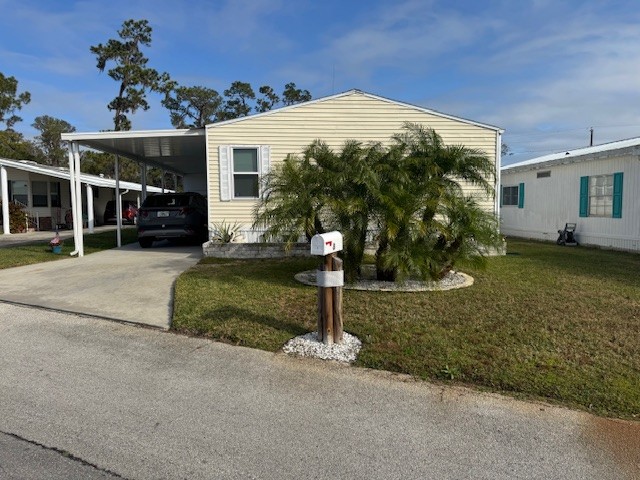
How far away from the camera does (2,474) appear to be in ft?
8.98

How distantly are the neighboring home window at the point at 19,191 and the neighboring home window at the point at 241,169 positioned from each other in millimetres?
14986

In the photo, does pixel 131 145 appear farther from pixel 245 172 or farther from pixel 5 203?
pixel 5 203

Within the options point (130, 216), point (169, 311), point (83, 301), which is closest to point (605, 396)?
point (169, 311)

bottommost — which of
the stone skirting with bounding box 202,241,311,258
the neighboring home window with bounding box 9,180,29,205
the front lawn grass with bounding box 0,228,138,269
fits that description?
the front lawn grass with bounding box 0,228,138,269

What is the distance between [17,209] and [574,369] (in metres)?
22.0

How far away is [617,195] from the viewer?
1260 centimetres

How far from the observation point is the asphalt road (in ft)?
9.31

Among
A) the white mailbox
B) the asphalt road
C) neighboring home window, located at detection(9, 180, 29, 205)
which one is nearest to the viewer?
the asphalt road

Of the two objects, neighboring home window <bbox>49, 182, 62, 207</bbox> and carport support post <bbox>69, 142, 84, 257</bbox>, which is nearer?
carport support post <bbox>69, 142, 84, 257</bbox>

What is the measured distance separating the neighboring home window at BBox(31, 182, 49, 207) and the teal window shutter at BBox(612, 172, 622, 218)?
22.8 m

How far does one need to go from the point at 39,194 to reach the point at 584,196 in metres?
22.4

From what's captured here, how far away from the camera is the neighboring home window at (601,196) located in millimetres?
12641


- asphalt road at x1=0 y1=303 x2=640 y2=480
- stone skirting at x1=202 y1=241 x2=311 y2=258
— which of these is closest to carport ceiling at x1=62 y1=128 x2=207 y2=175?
stone skirting at x1=202 y1=241 x2=311 y2=258

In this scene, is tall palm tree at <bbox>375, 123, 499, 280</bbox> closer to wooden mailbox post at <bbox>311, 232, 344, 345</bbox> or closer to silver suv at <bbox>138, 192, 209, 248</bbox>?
wooden mailbox post at <bbox>311, 232, 344, 345</bbox>
